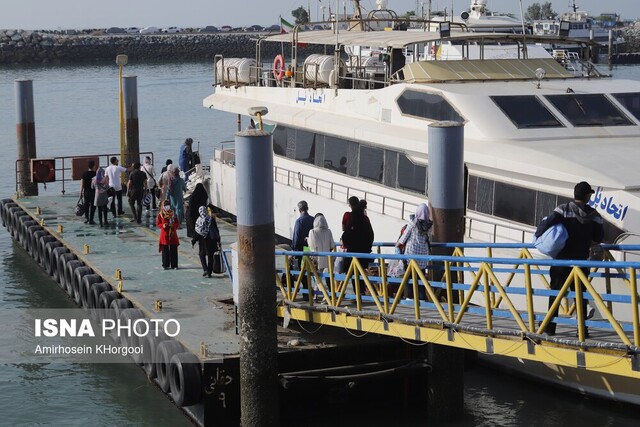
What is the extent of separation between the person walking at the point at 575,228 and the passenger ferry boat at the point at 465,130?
234 centimetres

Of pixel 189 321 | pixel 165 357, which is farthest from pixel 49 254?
pixel 165 357

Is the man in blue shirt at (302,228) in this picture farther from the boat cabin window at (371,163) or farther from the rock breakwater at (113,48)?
the rock breakwater at (113,48)

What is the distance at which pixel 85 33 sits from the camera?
460ft

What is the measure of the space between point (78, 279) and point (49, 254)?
2697mm

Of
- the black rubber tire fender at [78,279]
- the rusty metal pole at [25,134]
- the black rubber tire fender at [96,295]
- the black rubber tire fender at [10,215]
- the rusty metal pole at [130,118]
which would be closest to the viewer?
the black rubber tire fender at [96,295]

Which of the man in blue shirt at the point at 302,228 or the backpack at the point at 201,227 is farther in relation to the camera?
the backpack at the point at 201,227

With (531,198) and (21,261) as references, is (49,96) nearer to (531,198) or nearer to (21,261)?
(21,261)

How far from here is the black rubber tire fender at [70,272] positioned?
65.1 ft

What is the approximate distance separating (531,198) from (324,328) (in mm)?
3300

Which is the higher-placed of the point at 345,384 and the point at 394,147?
the point at 394,147

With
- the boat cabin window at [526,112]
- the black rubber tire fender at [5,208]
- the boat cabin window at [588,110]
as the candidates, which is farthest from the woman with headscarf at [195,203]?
the black rubber tire fender at [5,208]

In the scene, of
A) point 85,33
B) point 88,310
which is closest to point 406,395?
point 88,310

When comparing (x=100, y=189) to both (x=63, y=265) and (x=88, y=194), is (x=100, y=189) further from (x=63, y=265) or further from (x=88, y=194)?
(x=63, y=265)

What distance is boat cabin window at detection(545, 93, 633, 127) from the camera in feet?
56.6
